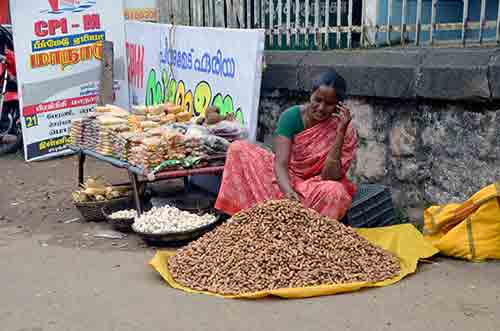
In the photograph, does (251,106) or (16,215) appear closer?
(251,106)

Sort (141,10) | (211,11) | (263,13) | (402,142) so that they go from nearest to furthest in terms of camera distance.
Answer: (402,142)
(263,13)
(211,11)
(141,10)

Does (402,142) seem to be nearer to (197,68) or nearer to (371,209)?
(371,209)

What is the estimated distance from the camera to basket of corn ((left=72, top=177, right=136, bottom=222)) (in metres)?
5.63

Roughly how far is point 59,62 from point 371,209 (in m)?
4.79

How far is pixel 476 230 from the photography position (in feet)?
13.8

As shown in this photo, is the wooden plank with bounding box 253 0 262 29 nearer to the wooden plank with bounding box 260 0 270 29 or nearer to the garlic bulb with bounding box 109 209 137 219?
the wooden plank with bounding box 260 0 270 29

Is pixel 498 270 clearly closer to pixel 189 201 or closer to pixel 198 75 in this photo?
pixel 189 201

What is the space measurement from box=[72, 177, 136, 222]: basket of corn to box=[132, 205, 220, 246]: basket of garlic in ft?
2.23

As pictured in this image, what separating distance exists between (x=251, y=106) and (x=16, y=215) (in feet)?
7.91

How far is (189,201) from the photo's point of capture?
590 centimetres

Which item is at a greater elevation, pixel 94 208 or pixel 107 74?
pixel 107 74

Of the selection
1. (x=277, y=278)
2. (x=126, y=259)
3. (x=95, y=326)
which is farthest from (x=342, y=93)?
(x=95, y=326)

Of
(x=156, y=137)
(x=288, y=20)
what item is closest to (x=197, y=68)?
(x=288, y=20)

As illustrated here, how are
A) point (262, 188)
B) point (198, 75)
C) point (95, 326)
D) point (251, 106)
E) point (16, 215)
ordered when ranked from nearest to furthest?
1. point (95, 326)
2. point (262, 188)
3. point (251, 106)
4. point (16, 215)
5. point (198, 75)
